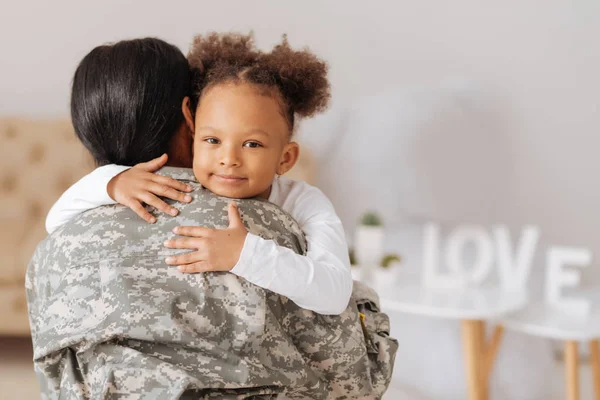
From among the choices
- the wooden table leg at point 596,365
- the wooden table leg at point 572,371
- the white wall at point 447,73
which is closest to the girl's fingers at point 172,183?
the wooden table leg at point 572,371

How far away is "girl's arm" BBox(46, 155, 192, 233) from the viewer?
1.00m

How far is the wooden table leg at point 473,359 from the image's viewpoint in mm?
2344

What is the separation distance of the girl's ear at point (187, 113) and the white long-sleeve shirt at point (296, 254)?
0.46 feet

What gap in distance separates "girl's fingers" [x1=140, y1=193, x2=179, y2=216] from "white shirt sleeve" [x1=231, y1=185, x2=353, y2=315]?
0.37 feet

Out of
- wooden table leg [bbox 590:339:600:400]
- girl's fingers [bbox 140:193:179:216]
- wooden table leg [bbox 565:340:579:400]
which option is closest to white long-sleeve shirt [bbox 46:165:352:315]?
girl's fingers [bbox 140:193:179:216]

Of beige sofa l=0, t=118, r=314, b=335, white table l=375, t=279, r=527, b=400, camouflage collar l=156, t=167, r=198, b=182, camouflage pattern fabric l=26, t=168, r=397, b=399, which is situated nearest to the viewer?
camouflage pattern fabric l=26, t=168, r=397, b=399

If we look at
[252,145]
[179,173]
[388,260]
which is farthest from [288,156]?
[388,260]

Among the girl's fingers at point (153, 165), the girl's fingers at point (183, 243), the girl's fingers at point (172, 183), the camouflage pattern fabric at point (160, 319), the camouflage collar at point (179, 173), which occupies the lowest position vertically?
the camouflage pattern fabric at point (160, 319)

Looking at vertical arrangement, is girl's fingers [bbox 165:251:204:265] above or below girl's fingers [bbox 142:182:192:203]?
below

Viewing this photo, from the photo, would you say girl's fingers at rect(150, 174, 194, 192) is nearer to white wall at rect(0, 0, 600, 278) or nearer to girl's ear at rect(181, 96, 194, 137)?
girl's ear at rect(181, 96, 194, 137)

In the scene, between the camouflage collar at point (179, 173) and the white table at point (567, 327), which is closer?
the camouflage collar at point (179, 173)

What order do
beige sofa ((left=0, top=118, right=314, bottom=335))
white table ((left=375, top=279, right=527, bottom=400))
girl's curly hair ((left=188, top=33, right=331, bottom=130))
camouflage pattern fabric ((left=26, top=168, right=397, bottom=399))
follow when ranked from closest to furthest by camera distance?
camouflage pattern fabric ((left=26, top=168, right=397, bottom=399))
girl's curly hair ((left=188, top=33, right=331, bottom=130))
white table ((left=375, top=279, right=527, bottom=400))
beige sofa ((left=0, top=118, right=314, bottom=335))

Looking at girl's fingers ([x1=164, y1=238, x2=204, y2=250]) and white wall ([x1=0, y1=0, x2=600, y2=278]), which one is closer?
girl's fingers ([x1=164, y1=238, x2=204, y2=250])

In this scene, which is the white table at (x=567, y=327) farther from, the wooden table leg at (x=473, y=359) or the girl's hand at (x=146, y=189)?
the girl's hand at (x=146, y=189)
